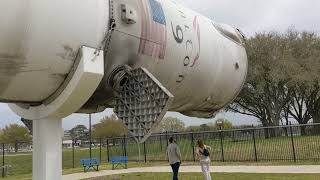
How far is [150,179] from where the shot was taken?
13078 millimetres

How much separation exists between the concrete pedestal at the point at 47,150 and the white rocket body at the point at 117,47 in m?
0.31

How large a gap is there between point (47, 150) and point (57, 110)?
1.48ft

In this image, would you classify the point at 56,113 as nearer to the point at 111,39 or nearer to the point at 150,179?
the point at 111,39

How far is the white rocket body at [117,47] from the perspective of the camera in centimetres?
373

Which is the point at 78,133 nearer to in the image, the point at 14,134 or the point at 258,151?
the point at 14,134

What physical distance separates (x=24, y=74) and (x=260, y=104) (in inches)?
1329

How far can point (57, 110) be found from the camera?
4.35 meters

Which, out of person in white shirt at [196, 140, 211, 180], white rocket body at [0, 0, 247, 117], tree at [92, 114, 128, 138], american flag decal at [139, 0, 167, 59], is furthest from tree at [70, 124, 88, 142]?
american flag decal at [139, 0, 167, 59]

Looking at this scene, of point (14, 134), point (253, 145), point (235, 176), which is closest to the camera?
point (235, 176)

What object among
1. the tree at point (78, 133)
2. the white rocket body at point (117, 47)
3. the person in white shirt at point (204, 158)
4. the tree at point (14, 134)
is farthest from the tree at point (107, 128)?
the white rocket body at point (117, 47)

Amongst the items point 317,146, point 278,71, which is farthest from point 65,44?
point 278,71

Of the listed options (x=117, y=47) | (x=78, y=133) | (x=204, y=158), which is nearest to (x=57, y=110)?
(x=117, y=47)

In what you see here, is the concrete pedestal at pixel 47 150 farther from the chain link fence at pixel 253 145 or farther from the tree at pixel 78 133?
the tree at pixel 78 133

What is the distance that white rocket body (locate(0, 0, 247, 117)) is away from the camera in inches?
147
